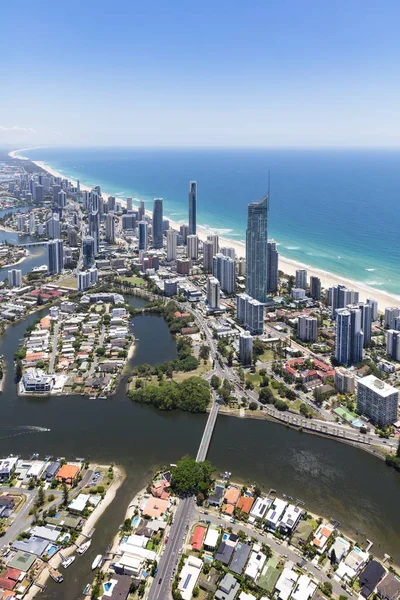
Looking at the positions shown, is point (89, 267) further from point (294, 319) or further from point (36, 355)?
point (294, 319)

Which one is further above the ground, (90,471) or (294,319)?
(294,319)

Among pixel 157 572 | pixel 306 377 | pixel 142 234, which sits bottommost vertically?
pixel 157 572

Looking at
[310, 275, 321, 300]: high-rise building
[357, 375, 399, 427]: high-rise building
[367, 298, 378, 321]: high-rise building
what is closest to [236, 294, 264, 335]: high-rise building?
[367, 298, 378, 321]: high-rise building

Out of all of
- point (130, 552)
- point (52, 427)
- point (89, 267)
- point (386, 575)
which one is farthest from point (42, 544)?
point (89, 267)

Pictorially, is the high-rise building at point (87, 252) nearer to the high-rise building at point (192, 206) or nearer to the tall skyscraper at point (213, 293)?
the high-rise building at point (192, 206)

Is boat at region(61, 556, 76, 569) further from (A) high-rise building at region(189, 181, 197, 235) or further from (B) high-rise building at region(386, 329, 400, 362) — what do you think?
Result: (A) high-rise building at region(189, 181, 197, 235)

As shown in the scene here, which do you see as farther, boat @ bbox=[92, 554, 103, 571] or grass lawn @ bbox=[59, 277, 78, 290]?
grass lawn @ bbox=[59, 277, 78, 290]

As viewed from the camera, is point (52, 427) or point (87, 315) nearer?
point (52, 427)

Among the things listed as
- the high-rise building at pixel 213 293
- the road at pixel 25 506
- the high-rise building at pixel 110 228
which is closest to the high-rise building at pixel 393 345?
the high-rise building at pixel 213 293
